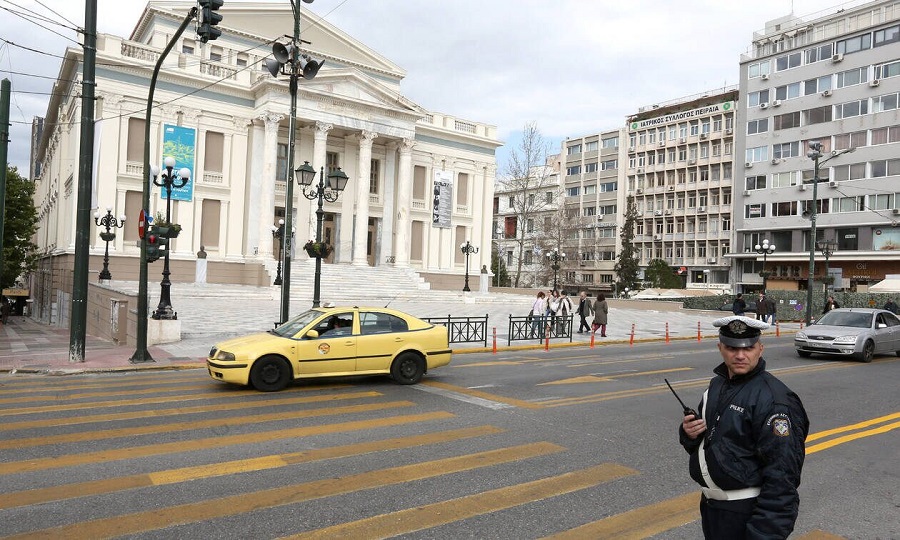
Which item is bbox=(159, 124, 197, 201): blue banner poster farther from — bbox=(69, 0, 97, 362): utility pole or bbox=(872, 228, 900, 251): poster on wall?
bbox=(872, 228, 900, 251): poster on wall

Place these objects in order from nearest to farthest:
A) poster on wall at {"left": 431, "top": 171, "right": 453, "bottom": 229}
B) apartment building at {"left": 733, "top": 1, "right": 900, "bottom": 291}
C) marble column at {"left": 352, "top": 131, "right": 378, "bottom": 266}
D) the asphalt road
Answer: the asphalt road, marble column at {"left": 352, "top": 131, "right": 378, "bottom": 266}, poster on wall at {"left": 431, "top": 171, "right": 453, "bottom": 229}, apartment building at {"left": 733, "top": 1, "right": 900, "bottom": 291}

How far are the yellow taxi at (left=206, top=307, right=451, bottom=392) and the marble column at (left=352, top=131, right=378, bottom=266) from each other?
3212cm

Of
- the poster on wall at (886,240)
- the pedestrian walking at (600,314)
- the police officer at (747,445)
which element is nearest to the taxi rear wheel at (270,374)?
the police officer at (747,445)

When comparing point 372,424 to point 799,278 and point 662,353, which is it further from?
point 799,278

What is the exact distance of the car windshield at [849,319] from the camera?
60.1 feet

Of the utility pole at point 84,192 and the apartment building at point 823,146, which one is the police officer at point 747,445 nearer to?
the utility pole at point 84,192

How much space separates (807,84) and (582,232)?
32.6 metres

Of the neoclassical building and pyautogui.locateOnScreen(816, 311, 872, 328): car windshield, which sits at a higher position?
the neoclassical building

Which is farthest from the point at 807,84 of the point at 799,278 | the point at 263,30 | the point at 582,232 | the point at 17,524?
the point at 17,524

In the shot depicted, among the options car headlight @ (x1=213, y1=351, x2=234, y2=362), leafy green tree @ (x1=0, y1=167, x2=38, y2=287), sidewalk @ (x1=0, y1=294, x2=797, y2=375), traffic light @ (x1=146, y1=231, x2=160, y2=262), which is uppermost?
leafy green tree @ (x1=0, y1=167, x2=38, y2=287)

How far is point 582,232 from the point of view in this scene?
85.8 metres

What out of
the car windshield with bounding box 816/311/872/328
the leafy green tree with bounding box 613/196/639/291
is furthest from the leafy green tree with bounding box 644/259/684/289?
the car windshield with bounding box 816/311/872/328

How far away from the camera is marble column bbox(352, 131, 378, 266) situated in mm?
44406

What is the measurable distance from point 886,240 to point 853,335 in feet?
145
